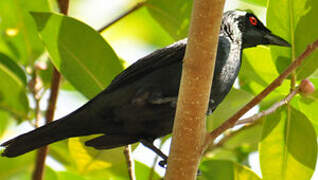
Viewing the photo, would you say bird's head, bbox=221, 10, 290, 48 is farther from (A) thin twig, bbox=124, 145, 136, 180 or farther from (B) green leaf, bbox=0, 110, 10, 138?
(B) green leaf, bbox=0, 110, 10, 138

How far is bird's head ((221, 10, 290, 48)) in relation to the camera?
417cm

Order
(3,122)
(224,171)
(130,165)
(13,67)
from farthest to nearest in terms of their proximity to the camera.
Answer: (3,122)
(13,67)
(224,171)
(130,165)

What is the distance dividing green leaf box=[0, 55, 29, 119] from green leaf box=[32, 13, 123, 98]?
1.78ft

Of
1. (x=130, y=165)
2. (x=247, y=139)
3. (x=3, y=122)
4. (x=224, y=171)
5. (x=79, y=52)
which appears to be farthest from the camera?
(x=3, y=122)

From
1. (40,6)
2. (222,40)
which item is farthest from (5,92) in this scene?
(222,40)

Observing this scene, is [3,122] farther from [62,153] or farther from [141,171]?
[141,171]

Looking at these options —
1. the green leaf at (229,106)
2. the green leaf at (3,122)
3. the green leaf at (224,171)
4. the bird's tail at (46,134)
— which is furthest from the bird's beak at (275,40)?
the green leaf at (3,122)

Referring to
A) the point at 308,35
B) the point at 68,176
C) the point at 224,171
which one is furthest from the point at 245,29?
the point at 68,176

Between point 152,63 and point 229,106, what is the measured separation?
68 centimetres

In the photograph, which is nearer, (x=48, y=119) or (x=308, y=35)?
(x=308, y=35)

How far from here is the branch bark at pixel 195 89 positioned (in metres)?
2.46

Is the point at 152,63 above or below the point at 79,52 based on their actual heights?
below

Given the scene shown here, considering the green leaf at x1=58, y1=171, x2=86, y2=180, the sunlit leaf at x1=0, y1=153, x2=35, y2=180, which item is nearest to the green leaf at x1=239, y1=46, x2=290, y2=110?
the green leaf at x1=58, y1=171, x2=86, y2=180

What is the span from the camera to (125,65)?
4258mm
